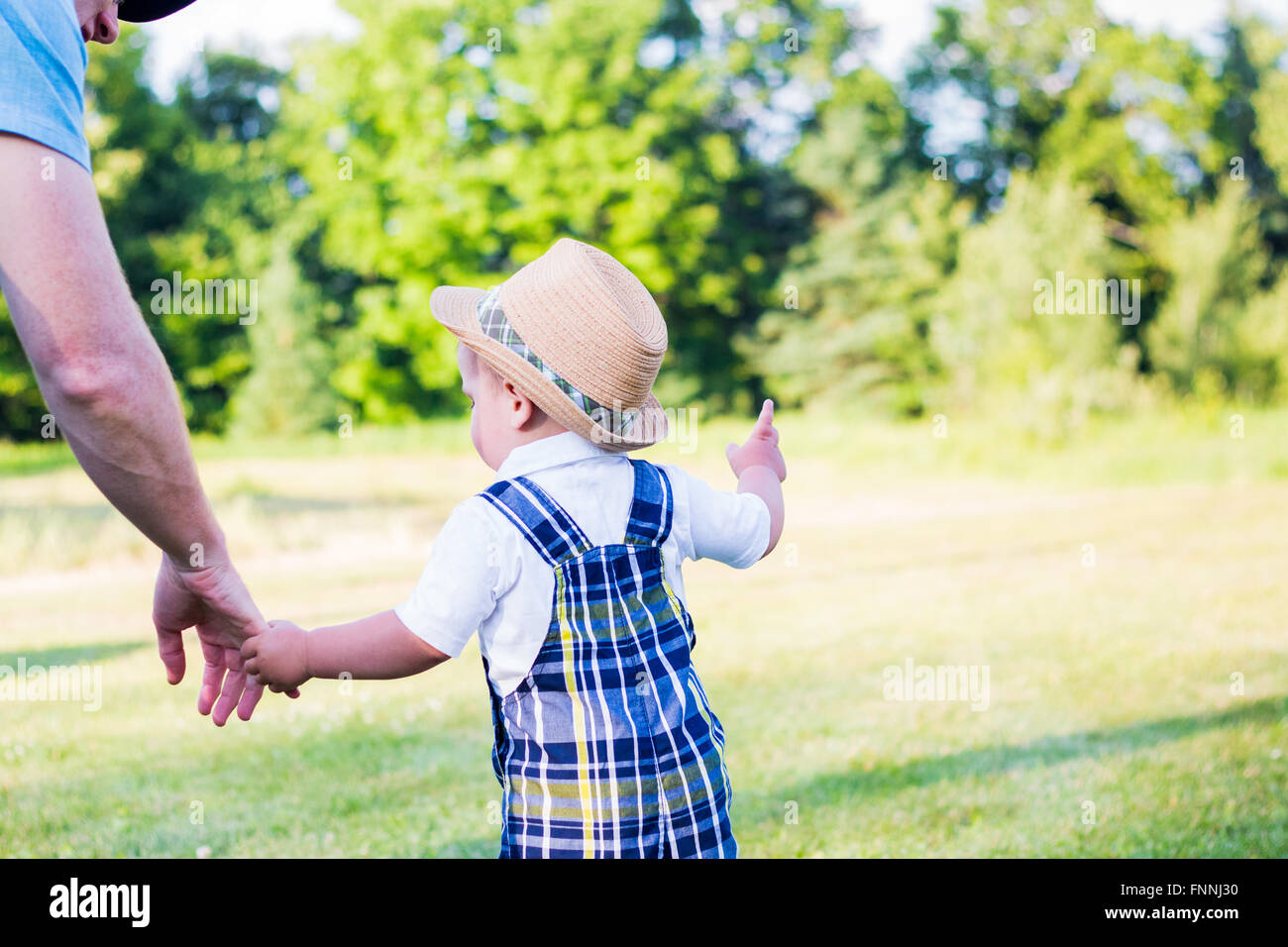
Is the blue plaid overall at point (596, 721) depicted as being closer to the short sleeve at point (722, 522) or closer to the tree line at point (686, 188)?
the short sleeve at point (722, 522)

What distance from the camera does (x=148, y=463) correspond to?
1.87 meters

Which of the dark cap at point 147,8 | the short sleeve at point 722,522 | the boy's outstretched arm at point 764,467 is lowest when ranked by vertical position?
the short sleeve at point 722,522

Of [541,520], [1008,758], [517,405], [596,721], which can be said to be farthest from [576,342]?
[1008,758]

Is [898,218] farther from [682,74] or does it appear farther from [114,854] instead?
[114,854]

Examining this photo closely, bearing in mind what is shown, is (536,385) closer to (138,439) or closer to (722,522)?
(722,522)

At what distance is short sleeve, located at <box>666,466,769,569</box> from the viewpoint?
2.13 metres

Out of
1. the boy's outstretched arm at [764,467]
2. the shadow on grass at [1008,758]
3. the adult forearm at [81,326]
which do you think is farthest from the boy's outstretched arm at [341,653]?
the shadow on grass at [1008,758]

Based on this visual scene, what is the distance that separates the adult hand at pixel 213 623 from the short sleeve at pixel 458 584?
0.40 metres

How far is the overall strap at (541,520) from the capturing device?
1.90 metres

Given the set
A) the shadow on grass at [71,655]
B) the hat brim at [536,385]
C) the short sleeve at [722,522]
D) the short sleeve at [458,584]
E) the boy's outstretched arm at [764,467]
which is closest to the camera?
the short sleeve at [458,584]

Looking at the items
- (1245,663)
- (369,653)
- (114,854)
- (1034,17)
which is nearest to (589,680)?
(369,653)

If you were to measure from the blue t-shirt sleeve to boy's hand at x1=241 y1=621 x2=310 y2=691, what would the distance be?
33.9 inches

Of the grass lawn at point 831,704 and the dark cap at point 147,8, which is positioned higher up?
the dark cap at point 147,8

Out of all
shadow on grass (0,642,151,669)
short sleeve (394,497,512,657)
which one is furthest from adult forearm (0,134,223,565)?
shadow on grass (0,642,151,669)
